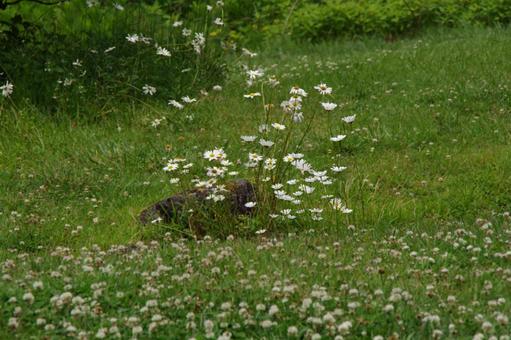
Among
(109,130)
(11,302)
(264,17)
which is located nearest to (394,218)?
(11,302)

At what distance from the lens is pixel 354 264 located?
5.24m

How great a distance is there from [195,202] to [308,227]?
86cm

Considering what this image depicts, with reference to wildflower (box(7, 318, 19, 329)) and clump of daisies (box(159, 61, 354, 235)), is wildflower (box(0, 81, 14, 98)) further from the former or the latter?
wildflower (box(7, 318, 19, 329))

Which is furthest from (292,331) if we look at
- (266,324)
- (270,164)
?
(270,164)

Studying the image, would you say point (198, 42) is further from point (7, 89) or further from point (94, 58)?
point (7, 89)

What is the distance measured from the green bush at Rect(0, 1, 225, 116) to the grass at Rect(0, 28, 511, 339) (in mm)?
343

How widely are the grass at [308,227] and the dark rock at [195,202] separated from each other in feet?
0.53

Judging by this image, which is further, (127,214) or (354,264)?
(127,214)

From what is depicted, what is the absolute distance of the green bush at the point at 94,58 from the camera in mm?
10008

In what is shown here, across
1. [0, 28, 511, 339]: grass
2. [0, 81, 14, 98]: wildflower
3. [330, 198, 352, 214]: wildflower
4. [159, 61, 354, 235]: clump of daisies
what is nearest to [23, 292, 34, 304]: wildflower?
[0, 28, 511, 339]: grass

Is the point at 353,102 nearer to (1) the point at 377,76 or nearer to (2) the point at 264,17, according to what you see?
(1) the point at 377,76

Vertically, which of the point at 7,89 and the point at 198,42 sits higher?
the point at 198,42

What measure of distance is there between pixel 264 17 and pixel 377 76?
5.43 metres

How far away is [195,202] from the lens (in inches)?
263
